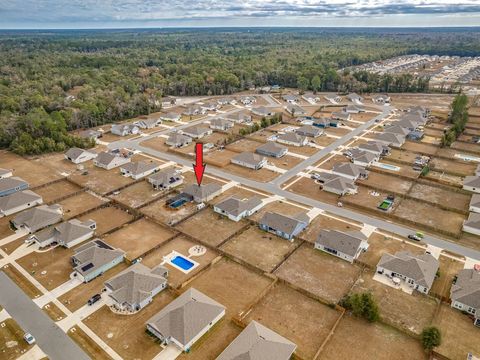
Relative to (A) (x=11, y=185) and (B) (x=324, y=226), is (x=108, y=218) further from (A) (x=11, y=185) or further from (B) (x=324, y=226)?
(B) (x=324, y=226)

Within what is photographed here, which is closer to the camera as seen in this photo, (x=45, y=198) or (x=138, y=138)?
(x=45, y=198)

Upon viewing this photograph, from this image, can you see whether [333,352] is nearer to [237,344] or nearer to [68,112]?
[237,344]

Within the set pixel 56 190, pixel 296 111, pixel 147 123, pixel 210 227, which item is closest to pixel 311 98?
pixel 296 111

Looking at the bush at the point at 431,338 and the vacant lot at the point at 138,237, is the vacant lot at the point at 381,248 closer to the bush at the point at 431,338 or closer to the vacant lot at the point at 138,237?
the bush at the point at 431,338

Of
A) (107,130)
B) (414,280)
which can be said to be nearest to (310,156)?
(414,280)

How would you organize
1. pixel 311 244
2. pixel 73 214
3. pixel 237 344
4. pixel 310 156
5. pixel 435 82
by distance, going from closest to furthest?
1. pixel 237 344
2. pixel 311 244
3. pixel 73 214
4. pixel 310 156
5. pixel 435 82

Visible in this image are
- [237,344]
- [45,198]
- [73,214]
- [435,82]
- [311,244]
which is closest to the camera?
[237,344]

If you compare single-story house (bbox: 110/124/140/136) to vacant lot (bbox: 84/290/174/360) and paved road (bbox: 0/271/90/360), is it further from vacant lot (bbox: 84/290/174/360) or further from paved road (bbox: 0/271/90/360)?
vacant lot (bbox: 84/290/174/360)
